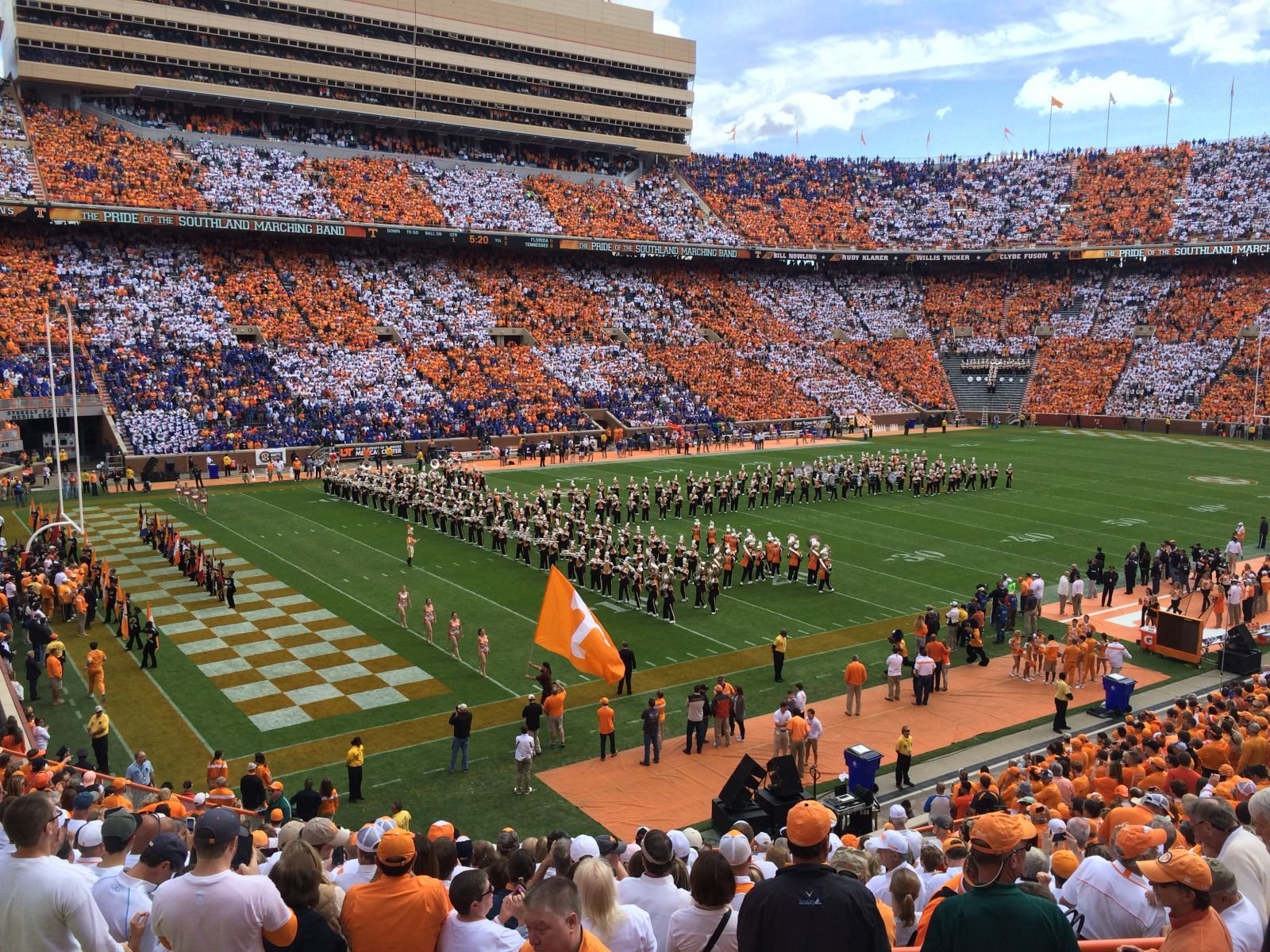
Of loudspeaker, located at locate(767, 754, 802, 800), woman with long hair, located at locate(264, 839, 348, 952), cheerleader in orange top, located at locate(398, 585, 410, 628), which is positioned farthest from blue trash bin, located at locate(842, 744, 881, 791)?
cheerleader in orange top, located at locate(398, 585, 410, 628)

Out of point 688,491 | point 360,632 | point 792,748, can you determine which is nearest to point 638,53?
point 688,491

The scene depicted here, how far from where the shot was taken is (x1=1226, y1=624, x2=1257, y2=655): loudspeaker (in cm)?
1770

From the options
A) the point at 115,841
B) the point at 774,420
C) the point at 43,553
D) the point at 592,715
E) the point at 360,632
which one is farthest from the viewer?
the point at 774,420

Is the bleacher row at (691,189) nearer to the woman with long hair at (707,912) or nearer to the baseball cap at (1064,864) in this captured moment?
the baseball cap at (1064,864)

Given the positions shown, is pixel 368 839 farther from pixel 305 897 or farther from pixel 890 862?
pixel 890 862

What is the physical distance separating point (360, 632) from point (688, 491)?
48.5 ft

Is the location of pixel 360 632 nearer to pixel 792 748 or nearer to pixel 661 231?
pixel 792 748

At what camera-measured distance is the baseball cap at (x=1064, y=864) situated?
6.70m

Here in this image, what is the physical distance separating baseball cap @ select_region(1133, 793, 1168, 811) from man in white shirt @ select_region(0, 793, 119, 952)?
7650mm

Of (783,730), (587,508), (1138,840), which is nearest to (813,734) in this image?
(783,730)

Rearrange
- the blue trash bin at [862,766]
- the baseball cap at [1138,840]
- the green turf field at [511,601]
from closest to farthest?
the baseball cap at [1138,840] < the blue trash bin at [862,766] < the green turf field at [511,601]

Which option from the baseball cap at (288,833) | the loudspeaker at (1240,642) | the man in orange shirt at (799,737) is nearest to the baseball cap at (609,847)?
the baseball cap at (288,833)

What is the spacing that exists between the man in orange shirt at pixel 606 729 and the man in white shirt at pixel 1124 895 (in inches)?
344

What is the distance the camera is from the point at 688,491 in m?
32.2
